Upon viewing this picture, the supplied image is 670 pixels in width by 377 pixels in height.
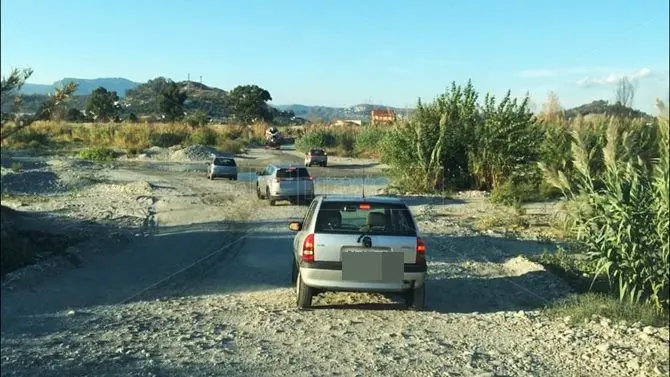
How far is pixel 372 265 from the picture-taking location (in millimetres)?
8883

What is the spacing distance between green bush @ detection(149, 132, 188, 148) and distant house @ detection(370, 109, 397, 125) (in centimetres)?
3211

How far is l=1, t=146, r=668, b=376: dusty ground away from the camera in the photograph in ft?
21.7

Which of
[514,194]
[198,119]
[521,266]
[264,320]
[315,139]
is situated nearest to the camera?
[264,320]

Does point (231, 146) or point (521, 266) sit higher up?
point (231, 146)

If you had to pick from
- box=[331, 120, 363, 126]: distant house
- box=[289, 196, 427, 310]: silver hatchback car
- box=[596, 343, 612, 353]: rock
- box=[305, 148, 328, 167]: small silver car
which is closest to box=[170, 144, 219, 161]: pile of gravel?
box=[305, 148, 328, 167]: small silver car

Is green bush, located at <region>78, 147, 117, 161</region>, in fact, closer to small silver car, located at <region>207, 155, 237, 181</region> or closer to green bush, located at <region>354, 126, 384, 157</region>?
small silver car, located at <region>207, 155, 237, 181</region>

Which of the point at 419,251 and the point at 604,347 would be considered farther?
the point at 419,251

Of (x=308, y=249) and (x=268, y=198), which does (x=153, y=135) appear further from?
(x=308, y=249)

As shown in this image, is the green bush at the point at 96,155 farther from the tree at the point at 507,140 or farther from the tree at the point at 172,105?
the tree at the point at 507,140

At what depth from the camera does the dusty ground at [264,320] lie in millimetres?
6617

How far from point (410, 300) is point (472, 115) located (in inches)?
859

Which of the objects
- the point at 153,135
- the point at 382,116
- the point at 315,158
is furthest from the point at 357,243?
the point at 153,135

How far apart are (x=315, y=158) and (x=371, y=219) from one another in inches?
1469

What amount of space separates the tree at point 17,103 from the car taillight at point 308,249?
12.3 ft
